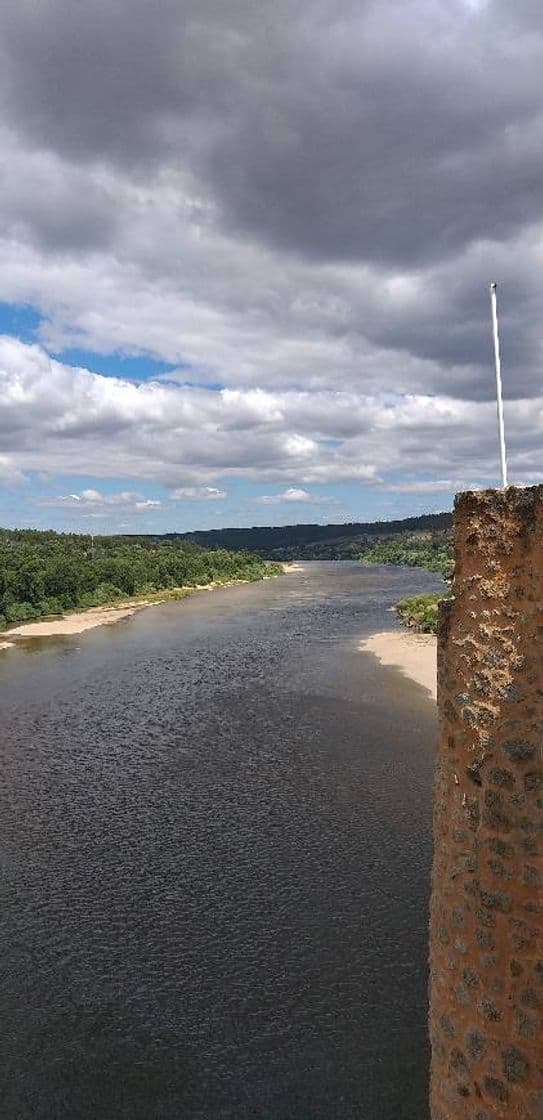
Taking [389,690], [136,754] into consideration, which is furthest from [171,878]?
[389,690]

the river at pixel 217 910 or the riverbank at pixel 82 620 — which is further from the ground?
the riverbank at pixel 82 620

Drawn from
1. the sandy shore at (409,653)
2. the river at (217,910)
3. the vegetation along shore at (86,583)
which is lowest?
the river at (217,910)

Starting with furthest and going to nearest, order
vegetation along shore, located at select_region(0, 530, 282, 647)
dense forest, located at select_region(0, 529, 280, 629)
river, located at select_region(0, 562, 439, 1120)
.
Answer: dense forest, located at select_region(0, 529, 280, 629) → vegetation along shore, located at select_region(0, 530, 282, 647) → river, located at select_region(0, 562, 439, 1120)

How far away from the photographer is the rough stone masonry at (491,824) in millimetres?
5539

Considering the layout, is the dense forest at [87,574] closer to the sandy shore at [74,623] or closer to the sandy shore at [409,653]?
the sandy shore at [74,623]

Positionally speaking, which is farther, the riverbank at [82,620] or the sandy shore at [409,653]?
the riverbank at [82,620]

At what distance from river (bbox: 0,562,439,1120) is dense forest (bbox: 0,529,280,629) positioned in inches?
1653

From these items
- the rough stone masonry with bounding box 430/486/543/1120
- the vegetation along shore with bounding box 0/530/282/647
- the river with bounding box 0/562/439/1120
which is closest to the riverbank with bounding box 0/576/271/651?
the vegetation along shore with bounding box 0/530/282/647

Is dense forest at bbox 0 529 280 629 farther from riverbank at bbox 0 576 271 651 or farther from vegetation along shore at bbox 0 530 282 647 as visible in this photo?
riverbank at bbox 0 576 271 651

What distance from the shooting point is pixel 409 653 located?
4872cm

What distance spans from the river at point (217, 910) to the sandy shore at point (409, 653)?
514cm

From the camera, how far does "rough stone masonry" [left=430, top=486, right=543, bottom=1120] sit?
5.54m

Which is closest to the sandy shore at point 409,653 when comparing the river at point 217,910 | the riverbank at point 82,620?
the river at point 217,910

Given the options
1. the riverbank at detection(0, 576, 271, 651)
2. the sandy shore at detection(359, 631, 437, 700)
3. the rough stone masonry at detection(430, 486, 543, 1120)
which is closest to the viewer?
the rough stone masonry at detection(430, 486, 543, 1120)
